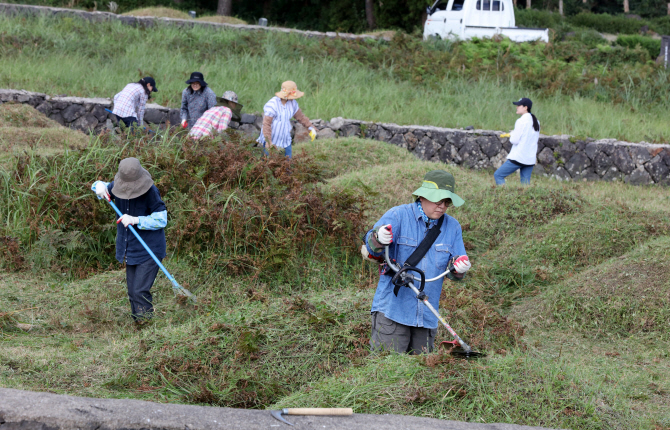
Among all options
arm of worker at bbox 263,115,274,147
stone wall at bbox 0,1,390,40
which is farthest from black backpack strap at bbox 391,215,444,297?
stone wall at bbox 0,1,390,40

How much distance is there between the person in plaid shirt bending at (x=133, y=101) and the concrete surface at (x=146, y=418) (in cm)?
671

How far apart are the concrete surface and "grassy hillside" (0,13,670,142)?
9.68 meters

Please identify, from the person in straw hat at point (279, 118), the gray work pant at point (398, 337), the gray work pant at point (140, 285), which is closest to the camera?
the gray work pant at point (398, 337)

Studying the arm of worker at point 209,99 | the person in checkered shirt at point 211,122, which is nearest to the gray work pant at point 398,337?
the person in checkered shirt at point 211,122

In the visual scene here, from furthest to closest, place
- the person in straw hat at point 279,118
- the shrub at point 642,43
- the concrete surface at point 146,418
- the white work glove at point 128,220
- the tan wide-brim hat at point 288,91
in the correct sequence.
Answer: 1. the shrub at point 642,43
2. the tan wide-brim hat at point 288,91
3. the person in straw hat at point 279,118
4. the white work glove at point 128,220
5. the concrete surface at point 146,418

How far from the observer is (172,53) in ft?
50.0

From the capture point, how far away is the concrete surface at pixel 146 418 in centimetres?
311

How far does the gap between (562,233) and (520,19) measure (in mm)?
22681

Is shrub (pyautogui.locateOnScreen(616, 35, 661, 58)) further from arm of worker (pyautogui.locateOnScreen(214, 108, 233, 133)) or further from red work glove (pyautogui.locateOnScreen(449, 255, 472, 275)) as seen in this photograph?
red work glove (pyautogui.locateOnScreen(449, 255, 472, 275))

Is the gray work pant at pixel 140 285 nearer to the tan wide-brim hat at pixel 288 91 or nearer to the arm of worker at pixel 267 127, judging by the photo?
the arm of worker at pixel 267 127

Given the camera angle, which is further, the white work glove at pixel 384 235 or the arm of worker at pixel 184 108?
the arm of worker at pixel 184 108

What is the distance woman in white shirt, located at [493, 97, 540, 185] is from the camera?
9.36 meters

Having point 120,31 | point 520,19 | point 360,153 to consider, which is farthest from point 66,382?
point 520,19

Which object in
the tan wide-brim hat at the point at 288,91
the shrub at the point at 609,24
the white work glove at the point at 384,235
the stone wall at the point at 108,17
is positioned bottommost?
the white work glove at the point at 384,235
